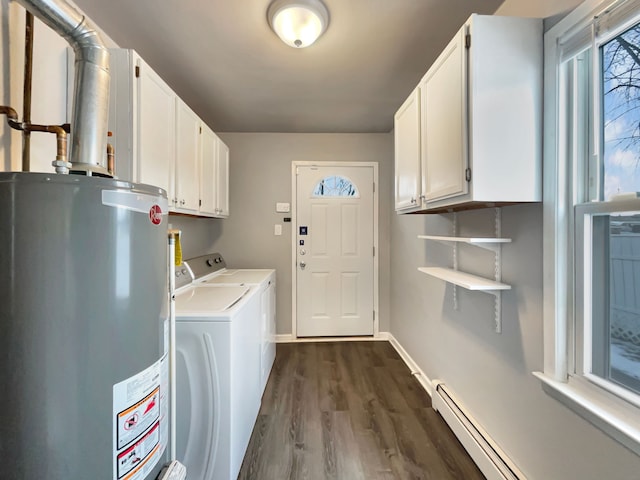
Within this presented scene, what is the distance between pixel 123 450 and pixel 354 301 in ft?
9.47

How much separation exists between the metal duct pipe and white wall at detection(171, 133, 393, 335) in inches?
96.6

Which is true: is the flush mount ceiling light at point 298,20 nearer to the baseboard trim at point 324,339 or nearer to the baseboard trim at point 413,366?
the baseboard trim at point 413,366

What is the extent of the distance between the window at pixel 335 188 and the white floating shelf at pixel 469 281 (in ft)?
5.59

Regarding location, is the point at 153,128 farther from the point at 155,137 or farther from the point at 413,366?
the point at 413,366

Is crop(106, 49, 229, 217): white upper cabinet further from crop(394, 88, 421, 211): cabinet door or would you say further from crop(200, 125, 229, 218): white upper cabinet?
crop(394, 88, 421, 211): cabinet door

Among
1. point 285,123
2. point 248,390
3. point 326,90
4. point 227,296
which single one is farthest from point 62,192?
point 285,123

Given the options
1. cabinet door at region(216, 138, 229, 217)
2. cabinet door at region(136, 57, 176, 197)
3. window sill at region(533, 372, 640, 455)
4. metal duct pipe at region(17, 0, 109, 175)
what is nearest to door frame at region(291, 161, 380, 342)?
cabinet door at region(216, 138, 229, 217)

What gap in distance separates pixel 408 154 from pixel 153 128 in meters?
1.55

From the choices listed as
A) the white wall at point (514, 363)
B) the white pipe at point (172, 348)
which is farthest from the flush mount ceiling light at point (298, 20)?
the white wall at point (514, 363)

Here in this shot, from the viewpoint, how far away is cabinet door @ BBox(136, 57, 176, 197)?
1.43 metres

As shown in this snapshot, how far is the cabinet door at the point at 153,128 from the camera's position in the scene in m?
1.43

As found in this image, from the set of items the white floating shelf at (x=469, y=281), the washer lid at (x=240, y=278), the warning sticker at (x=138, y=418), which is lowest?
the warning sticker at (x=138, y=418)

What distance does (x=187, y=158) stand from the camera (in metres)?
2.00

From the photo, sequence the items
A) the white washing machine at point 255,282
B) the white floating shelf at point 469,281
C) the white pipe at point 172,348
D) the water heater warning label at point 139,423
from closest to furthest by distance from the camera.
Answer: the water heater warning label at point 139,423 < the white pipe at point 172,348 < the white floating shelf at point 469,281 < the white washing machine at point 255,282
